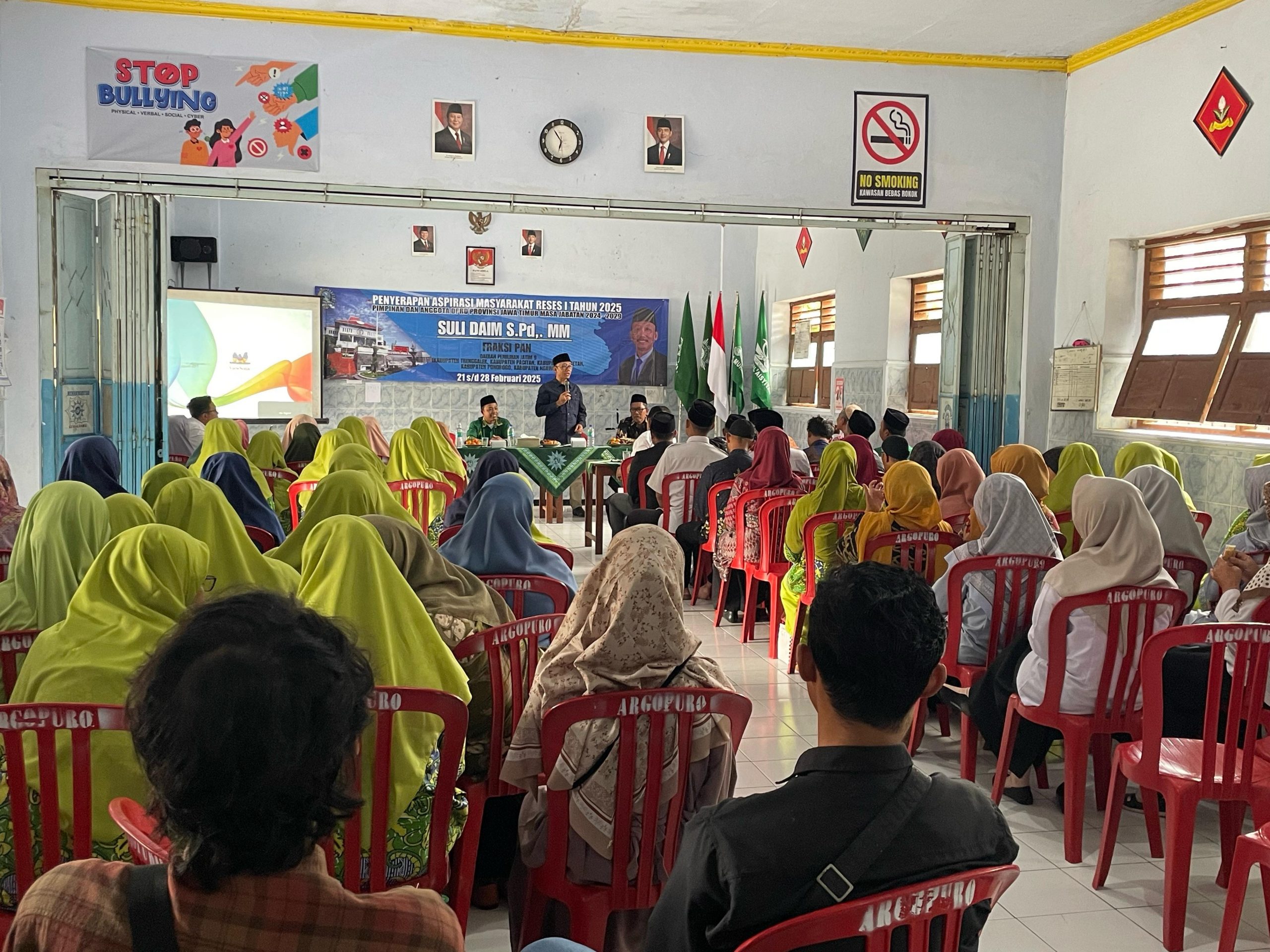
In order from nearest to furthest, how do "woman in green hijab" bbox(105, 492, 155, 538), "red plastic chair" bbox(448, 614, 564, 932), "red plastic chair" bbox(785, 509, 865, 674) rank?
1. "red plastic chair" bbox(448, 614, 564, 932)
2. "woman in green hijab" bbox(105, 492, 155, 538)
3. "red plastic chair" bbox(785, 509, 865, 674)

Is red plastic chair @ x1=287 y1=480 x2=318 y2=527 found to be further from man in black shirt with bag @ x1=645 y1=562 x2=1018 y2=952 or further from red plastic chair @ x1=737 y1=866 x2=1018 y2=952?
red plastic chair @ x1=737 y1=866 x2=1018 y2=952

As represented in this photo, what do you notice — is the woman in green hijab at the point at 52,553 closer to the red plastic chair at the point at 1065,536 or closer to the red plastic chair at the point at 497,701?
the red plastic chair at the point at 497,701

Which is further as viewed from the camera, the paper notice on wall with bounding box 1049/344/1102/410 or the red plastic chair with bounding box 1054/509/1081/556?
the paper notice on wall with bounding box 1049/344/1102/410

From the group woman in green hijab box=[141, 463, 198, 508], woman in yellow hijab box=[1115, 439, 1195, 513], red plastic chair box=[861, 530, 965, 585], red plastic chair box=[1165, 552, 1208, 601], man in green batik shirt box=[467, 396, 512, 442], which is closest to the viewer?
red plastic chair box=[1165, 552, 1208, 601]

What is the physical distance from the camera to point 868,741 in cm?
140

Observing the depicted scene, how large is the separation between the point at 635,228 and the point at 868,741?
10718 millimetres

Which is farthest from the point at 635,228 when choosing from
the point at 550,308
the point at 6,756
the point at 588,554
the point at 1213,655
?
the point at 6,756

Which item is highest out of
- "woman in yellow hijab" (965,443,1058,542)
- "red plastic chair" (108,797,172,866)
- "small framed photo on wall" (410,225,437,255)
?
"small framed photo on wall" (410,225,437,255)

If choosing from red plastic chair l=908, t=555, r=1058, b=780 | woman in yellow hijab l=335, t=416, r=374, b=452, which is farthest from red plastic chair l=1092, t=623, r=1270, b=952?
woman in yellow hijab l=335, t=416, r=374, b=452

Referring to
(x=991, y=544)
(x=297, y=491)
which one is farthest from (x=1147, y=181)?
(x=297, y=491)

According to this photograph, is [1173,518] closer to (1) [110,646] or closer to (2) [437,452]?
(1) [110,646]

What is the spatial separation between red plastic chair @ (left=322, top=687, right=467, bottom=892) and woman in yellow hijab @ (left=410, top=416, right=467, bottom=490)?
4453 mm

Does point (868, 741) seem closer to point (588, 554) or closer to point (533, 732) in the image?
point (533, 732)

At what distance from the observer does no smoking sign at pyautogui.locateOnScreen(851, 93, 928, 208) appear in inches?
283
